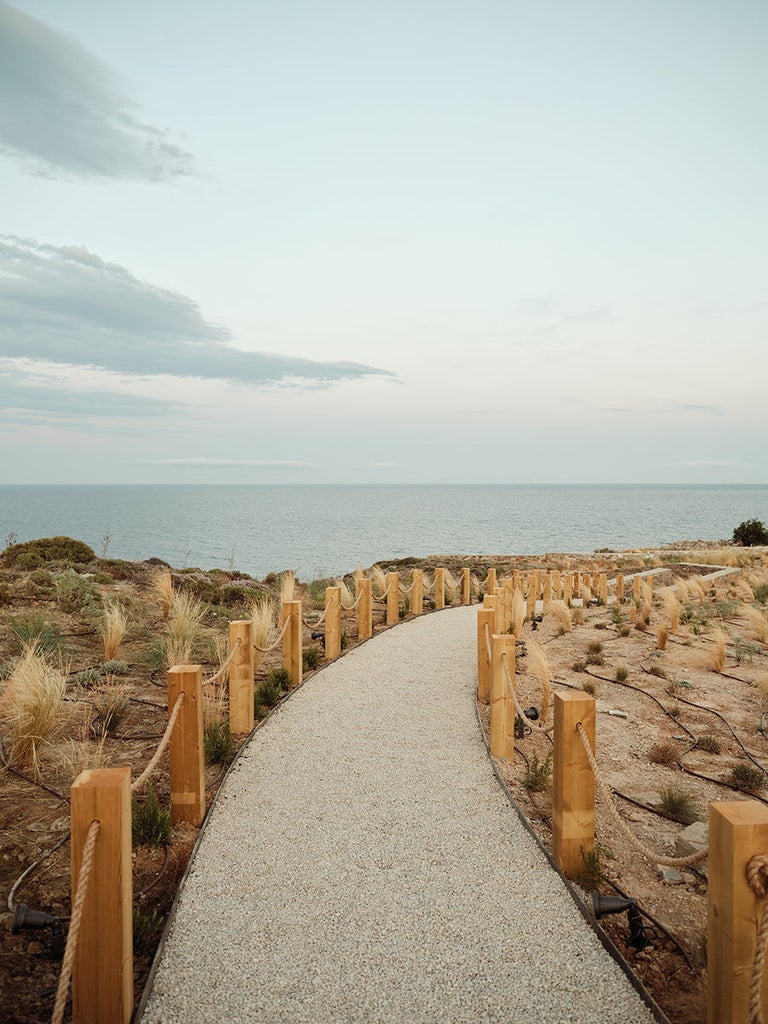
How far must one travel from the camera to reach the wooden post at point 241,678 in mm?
6035

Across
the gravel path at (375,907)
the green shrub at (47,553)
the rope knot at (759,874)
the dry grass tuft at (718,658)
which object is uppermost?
the rope knot at (759,874)

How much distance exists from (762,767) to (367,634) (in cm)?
608

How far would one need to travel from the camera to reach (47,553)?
1884 centimetres

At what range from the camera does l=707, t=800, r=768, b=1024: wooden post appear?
242 cm

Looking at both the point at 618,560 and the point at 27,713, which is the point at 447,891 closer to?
the point at 27,713

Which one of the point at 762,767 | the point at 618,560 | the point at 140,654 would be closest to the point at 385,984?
the point at 762,767

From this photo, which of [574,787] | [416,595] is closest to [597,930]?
[574,787]

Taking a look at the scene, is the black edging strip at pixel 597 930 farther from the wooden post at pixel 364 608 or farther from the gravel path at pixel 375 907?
the wooden post at pixel 364 608

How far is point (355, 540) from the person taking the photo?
70250mm

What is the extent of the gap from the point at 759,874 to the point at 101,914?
2.52 metres

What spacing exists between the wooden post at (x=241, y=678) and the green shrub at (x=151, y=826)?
172 cm

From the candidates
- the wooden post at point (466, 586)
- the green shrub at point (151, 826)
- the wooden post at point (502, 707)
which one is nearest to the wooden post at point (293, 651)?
the wooden post at point (502, 707)

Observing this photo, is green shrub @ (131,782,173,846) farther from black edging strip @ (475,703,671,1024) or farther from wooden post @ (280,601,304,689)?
wooden post @ (280,601,304,689)

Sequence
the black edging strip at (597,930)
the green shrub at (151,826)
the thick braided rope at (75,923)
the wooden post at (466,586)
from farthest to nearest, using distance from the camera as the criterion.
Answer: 1. the wooden post at (466,586)
2. the green shrub at (151,826)
3. the black edging strip at (597,930)
4. the thick braided rope at (75,923)
